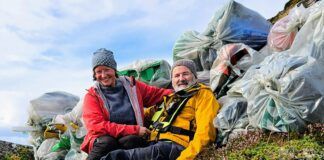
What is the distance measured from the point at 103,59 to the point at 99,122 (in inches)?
25.1

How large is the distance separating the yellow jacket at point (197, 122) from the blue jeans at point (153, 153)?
0.09 meters

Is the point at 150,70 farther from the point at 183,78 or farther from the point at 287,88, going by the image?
the point at 287,88

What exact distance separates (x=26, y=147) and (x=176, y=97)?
6241 mm

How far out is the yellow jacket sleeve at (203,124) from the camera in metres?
5.05

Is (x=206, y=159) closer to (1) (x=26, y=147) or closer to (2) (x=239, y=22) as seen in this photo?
(2) (x=239, y=22)

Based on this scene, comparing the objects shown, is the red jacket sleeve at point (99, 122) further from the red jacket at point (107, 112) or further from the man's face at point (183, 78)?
the man's face at point (183, 78)

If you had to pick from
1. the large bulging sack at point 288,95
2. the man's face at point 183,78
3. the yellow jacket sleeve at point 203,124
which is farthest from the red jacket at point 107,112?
the large bulging sack at point 288,95

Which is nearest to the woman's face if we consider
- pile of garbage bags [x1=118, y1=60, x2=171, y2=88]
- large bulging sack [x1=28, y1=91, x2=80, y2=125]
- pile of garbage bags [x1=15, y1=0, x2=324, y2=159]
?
pile of garbage bags [x1=15, y1=0, x2=324, y2=159]

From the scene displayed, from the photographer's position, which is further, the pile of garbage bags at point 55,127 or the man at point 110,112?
the pile of garbage bags at point 55,127

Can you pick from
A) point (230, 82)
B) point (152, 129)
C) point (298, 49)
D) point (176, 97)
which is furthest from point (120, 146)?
point (298, 49)

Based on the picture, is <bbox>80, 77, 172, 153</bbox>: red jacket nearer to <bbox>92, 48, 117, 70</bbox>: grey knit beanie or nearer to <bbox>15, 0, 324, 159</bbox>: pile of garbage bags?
<bbox>92, 48, 117, 70</bbox>: grey knit beanie

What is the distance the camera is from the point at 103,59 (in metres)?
5.78

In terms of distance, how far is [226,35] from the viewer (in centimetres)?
668

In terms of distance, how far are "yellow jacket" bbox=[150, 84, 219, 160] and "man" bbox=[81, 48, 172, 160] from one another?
0.27m
